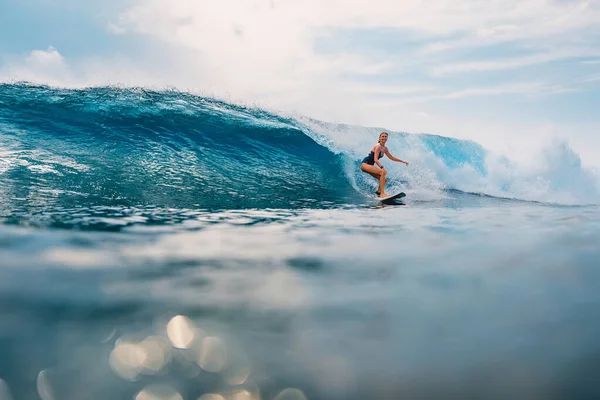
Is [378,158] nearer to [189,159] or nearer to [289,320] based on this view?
[189,159]

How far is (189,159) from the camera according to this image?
9.47 meters

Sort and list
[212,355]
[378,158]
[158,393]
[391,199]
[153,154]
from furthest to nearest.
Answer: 1. [153,154]
2. [378,158]
3. [391,199]
4. [212,355]
5. [158,393]

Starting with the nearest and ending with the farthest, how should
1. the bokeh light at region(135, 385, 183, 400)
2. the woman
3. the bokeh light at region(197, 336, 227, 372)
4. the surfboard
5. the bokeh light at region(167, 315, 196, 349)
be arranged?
the bokeh light at region(135, 385, 183, 400) → the bokeh light at region(197, 336, 227, 372) → the bokeh light at region(167, 315, 196, 349) → the surfboard → the woman

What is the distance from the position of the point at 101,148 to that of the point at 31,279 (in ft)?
26.5

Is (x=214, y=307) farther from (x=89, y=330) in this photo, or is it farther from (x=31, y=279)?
(x=31, y=279)

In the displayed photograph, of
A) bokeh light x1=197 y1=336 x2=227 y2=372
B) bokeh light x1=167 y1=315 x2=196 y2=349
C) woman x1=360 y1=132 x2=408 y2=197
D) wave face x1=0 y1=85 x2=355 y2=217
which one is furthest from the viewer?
woman x1=360 y1=132 x2=408 y2=197

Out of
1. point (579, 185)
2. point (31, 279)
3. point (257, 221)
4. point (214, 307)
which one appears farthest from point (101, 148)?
point (579, 185)

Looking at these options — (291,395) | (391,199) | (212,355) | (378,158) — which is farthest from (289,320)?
(378,158)

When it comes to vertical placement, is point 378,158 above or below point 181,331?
above

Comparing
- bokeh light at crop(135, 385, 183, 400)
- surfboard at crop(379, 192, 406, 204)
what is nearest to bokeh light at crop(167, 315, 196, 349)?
bokeh light at crop(135, 385, 183, 400)

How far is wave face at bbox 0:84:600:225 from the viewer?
6672 mm

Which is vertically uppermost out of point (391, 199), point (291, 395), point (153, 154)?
point (153, 154)

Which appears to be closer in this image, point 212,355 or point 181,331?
point 212,355

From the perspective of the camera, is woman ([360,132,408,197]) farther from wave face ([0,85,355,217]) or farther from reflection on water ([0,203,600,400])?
reflection on water ([0,203,600,400])
